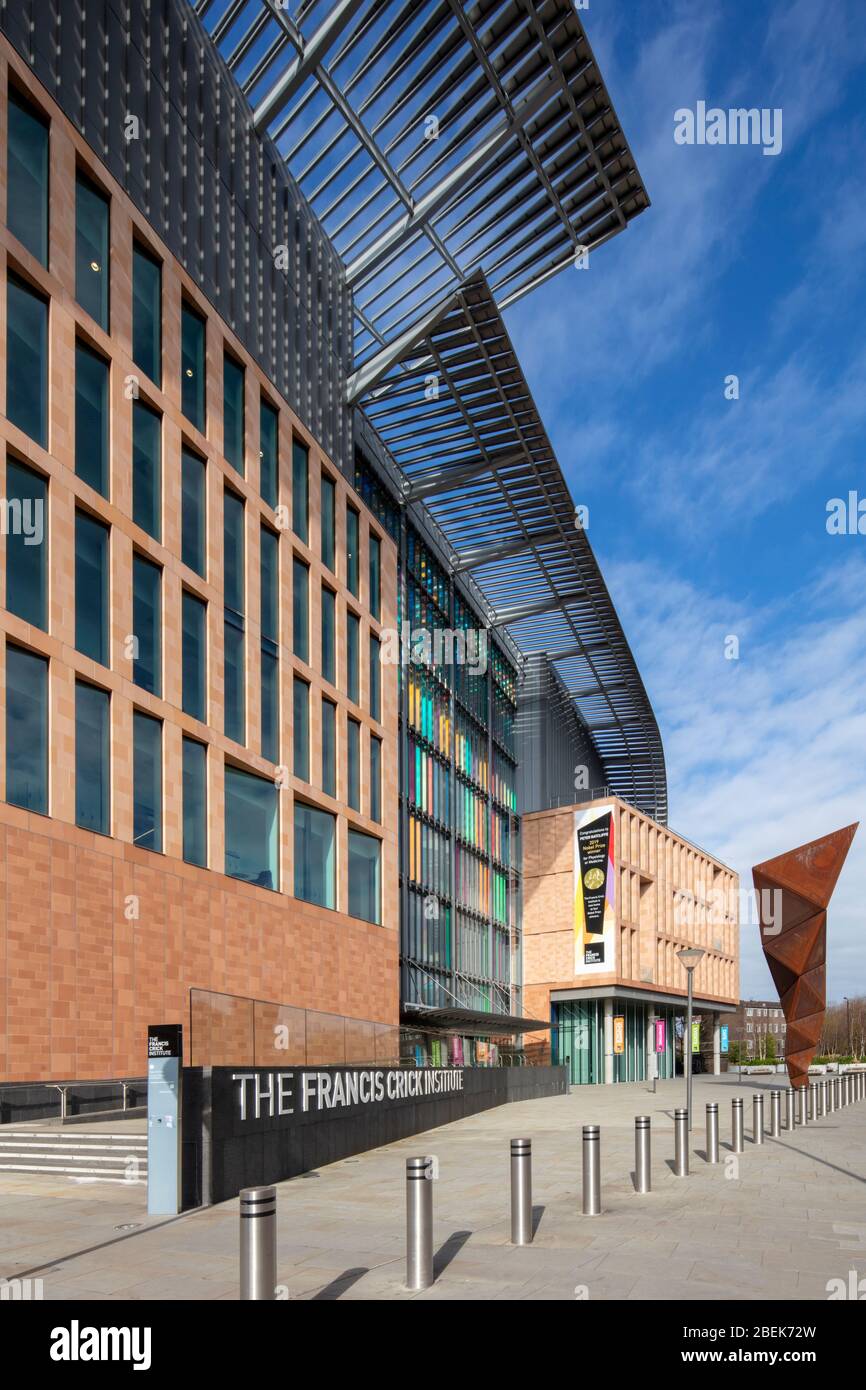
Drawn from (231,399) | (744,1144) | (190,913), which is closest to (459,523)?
(231,399)

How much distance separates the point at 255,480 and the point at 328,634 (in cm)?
638

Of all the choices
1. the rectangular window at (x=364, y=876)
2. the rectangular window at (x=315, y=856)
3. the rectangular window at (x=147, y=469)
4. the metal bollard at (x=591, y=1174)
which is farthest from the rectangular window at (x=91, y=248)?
the metal bollard at (x=591, y=1174)

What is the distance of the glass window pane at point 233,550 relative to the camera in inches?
1196

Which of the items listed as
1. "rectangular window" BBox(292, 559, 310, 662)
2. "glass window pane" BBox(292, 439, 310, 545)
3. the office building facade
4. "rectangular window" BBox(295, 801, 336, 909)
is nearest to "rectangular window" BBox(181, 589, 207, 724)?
the office building facade

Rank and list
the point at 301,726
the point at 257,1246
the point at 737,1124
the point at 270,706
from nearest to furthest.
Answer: the point at 257,1246
the point at 737,1124
the point at 270,706
the point at 301,726

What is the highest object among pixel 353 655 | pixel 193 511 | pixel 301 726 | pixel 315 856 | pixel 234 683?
pixel 193 511

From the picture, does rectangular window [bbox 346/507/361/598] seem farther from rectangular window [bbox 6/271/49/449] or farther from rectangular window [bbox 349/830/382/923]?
rectangular window [bbox 6/271/49/449]

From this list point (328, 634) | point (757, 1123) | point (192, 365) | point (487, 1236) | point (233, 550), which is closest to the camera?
point (487, 1236)

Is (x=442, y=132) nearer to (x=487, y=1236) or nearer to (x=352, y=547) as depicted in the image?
(x=352, y=547)

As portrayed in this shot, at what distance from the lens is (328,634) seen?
121ft

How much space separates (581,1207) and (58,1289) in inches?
229

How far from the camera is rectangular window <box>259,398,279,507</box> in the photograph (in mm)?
32969

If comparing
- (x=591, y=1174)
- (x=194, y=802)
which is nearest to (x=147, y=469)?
(x=194, y=802)

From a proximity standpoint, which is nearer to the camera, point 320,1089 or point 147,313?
point 320,1089
